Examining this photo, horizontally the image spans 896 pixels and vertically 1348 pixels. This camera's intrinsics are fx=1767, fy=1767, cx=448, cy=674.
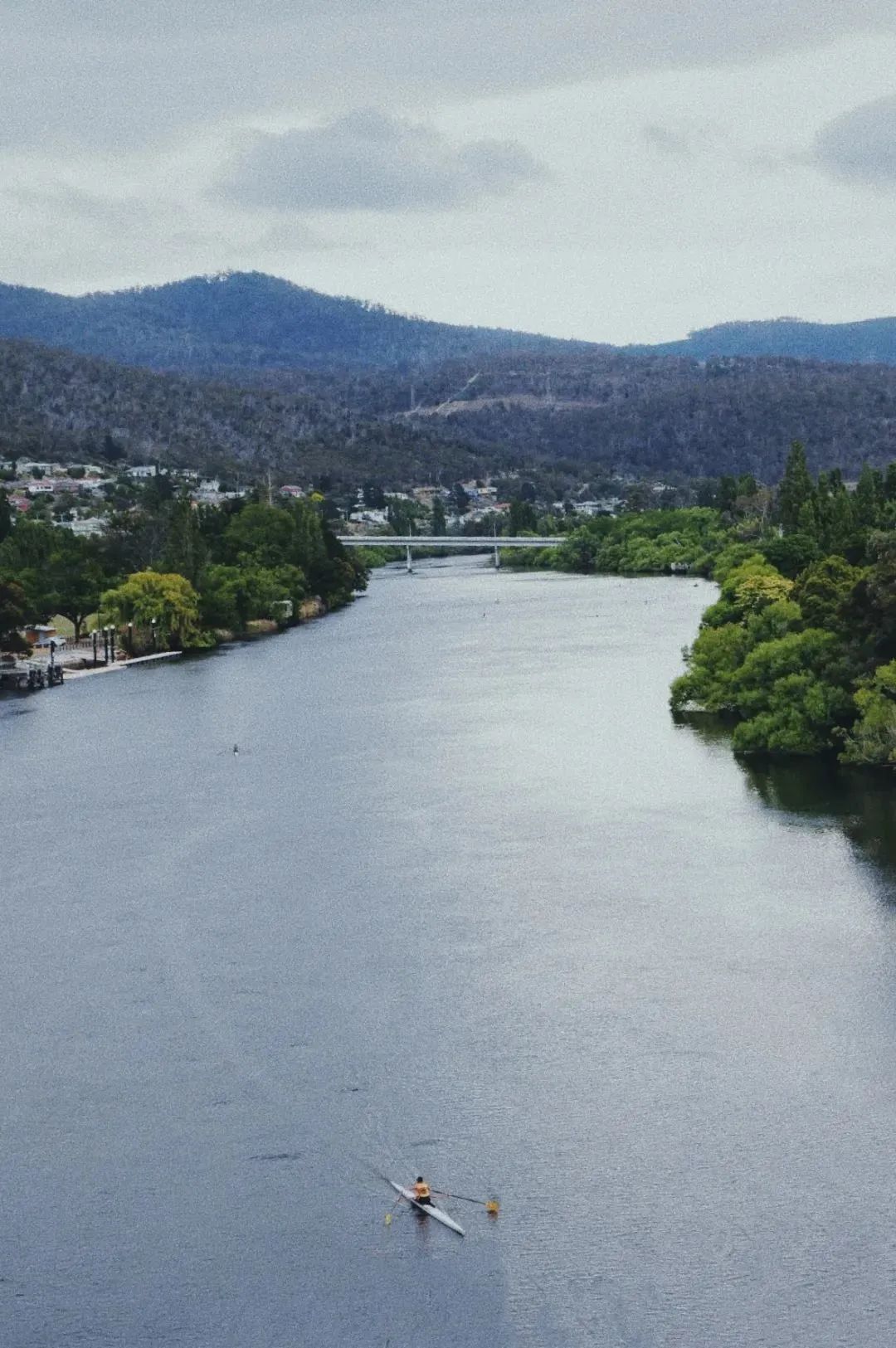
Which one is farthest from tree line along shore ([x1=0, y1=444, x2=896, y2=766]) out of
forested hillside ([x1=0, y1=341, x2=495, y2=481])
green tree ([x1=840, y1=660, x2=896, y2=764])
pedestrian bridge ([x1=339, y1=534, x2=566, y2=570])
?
forested hillside ([x1=0, y1=341, x2=495, y2=481])

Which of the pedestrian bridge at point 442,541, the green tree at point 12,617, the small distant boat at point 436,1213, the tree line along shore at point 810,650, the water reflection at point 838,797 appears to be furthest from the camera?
the pedestrian bridge at point 442,541

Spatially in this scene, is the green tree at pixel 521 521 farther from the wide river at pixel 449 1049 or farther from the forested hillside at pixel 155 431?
the wide river at pixel 449 1049

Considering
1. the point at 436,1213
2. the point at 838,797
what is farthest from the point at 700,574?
the point at 436,1213

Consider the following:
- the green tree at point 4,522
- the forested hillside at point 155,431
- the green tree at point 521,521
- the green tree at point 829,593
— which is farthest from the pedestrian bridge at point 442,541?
the green tree at point 829,593

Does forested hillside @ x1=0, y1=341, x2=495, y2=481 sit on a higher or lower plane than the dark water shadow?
higher

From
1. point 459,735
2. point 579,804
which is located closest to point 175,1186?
point 579,804

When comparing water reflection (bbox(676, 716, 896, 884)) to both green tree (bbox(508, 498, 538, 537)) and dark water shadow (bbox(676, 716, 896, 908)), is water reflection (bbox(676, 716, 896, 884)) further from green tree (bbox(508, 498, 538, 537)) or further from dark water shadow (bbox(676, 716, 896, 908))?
green tree (bbox(508, 498, 538, 537))
